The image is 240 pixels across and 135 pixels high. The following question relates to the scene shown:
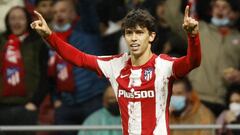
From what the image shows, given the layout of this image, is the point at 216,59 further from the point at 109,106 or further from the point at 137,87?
the point at 137,87

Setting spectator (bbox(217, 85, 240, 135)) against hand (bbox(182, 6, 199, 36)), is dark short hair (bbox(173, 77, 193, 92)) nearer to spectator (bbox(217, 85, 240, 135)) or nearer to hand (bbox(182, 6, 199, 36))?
spectator (bbox(217, 85, 240, 135))

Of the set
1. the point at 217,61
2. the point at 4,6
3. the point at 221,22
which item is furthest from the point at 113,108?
the point at 4,6

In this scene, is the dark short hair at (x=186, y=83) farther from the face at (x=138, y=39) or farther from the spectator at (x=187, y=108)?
the face at (x=138, y=39)

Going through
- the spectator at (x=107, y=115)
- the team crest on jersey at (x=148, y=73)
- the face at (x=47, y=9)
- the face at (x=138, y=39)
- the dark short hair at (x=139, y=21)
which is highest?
the dark short hair at (x=139, y=21)

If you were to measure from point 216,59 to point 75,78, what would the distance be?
5.35ft

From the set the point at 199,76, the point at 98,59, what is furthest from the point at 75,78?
the point at 98,59

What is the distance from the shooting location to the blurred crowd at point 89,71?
10.5 m

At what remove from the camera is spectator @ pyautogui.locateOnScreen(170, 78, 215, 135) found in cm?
1026

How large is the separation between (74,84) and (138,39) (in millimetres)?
3712

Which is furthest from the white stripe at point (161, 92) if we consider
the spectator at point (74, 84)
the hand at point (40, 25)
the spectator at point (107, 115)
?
the spectator at point (74, 84)

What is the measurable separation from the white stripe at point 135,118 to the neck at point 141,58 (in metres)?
0.32

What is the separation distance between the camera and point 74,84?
10859 mm

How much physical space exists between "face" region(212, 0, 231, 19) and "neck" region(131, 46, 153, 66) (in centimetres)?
355

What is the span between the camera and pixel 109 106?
10.4 m
